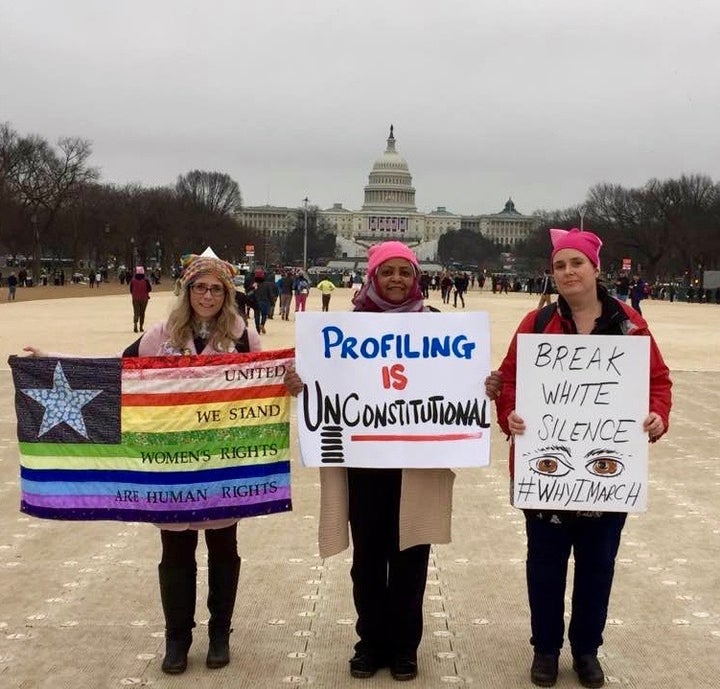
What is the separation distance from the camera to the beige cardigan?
4121 mm

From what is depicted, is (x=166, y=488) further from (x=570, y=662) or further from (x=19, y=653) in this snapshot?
(x=570, y=662)

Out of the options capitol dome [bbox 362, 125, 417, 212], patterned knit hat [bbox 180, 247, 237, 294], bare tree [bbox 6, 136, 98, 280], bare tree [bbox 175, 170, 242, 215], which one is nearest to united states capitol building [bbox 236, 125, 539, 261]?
capitol dome [bbox 362, 125, 417, 212]

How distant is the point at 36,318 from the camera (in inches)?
1135

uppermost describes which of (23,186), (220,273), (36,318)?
(23,186)

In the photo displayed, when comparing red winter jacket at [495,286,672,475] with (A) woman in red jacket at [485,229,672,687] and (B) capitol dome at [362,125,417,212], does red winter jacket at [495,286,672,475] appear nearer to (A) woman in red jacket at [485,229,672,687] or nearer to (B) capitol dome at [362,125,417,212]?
(A) woman in red jacket at [485,229,672,687]

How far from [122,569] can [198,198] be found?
9926cm

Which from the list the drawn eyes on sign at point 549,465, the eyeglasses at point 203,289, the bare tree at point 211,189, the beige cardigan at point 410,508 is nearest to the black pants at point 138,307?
the eyeglasses at point 203,289

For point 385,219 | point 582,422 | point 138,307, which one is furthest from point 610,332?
point 385,219

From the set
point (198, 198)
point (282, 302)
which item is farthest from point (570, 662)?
point (198, 198)

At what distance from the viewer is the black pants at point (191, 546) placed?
4266mm

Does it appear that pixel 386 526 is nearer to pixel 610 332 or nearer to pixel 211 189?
pixel 610 332

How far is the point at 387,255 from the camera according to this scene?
412 centimetres

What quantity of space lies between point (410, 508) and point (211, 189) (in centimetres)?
10326

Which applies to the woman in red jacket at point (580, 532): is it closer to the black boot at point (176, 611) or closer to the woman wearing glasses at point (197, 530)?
the woman wearing glasses at point (197, 530)
